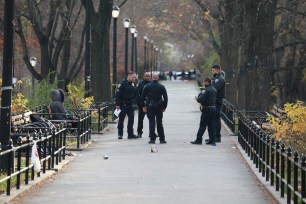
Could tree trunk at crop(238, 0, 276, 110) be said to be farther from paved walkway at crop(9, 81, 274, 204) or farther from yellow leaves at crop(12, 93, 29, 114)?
yellow leaves at crop(12, 93, 29, 114)

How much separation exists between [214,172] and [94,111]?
13030 millimetres

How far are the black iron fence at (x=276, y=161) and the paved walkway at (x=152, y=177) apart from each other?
316 millimetres

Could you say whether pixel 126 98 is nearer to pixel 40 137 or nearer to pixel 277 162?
pixel 40 137

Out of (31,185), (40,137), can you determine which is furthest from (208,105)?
(31,185)

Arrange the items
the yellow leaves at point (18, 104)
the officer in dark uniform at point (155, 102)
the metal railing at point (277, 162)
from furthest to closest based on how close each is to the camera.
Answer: the officer in dark uniform at point (155, 102) → the yellow leaves at point (18, 104) → the metal railing at point (277, 162)

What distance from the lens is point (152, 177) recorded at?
18.2 meters

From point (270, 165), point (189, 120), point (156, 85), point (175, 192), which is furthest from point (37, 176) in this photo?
point (189, 120)

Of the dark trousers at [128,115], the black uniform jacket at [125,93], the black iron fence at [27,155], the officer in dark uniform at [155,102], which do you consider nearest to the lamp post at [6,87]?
the black iron fence at [27,155]

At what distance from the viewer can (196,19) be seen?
77688 mm

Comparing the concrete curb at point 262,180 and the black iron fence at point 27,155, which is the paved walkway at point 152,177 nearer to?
the concrete curb at point 262,180

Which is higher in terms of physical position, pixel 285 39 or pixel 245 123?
pixel 285 39

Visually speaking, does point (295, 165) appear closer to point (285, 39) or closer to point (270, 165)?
point (270, 165)

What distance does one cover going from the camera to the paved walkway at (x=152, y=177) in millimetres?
15086

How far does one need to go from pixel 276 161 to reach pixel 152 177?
3373mm
